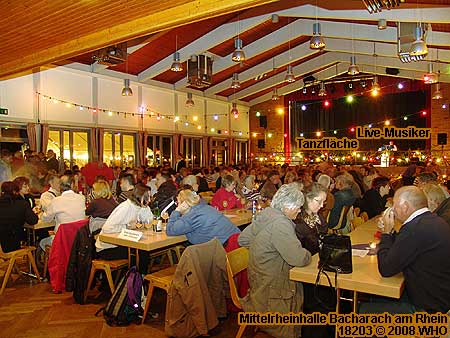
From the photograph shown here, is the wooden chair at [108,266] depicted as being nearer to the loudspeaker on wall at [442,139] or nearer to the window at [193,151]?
the window at [193,151]

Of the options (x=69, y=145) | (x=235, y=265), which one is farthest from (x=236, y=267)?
(x=69, y=145)

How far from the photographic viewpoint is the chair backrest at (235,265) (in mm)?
3040

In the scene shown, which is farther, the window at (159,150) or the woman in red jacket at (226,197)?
the window at (159,150)

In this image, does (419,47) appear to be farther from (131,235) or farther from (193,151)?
(193,151)

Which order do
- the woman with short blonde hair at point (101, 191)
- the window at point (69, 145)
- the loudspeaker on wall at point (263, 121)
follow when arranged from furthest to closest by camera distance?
the loudspeaker on wall at point (263, 121) < the window at point (69, 145) < the woman with short blonde hair at point (101, 191)

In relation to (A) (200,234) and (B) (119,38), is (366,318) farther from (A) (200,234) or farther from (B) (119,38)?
(B) (119,38)

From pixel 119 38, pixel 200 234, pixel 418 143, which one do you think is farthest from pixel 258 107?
pixel 200 234

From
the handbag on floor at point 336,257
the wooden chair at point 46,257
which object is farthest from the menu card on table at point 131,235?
the handbag on floor at point 336,257

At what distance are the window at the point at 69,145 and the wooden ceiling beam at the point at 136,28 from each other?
3891mm

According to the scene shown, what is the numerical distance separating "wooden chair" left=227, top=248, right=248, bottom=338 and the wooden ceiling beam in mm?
2457

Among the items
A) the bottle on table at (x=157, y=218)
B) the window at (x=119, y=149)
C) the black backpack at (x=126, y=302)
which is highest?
the window at (x=119, y=149)

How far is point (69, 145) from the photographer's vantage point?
10852 millimetres

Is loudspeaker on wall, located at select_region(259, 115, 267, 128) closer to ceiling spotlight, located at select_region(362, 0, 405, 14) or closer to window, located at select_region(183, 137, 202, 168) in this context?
window, located at select_region(183, 137, 202, 168)

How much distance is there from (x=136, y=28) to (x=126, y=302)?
329 centimetres
